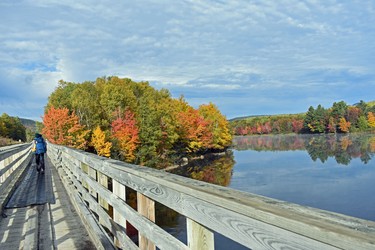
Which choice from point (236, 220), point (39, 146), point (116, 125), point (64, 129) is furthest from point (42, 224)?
point (116, 125)

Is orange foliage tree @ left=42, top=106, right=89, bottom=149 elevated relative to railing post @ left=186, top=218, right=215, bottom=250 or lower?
elevated

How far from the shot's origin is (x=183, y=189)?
218cm

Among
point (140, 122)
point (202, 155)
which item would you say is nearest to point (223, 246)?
point (140, 122)

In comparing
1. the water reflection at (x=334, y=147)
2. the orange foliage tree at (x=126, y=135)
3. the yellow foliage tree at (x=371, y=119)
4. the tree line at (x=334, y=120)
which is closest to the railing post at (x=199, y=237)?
the orange foliage tree at (x=126, y=135)

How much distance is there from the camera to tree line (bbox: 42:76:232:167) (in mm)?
38375

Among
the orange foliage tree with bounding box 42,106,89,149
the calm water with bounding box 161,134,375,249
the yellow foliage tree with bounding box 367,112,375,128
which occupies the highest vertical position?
the yellow foliage tree with bounding box 367,112,375,128

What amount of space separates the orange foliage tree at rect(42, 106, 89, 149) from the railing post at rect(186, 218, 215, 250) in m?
36.8

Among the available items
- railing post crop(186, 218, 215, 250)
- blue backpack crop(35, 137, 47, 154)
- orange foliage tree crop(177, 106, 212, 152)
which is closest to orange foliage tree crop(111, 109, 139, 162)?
orange foliage tree crop(177, 106, 212, 152)

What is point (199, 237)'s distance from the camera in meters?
2.07

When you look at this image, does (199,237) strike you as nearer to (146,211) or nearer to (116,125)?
(146,211)

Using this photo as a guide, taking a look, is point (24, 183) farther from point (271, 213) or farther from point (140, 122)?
point (140, 122)

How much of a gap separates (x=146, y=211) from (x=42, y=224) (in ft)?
11.6

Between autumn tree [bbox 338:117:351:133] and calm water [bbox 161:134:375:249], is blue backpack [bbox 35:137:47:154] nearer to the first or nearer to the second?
calm water [bbox 161:134:375:249]

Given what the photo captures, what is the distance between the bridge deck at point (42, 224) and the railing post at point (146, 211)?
1697 millimetres
